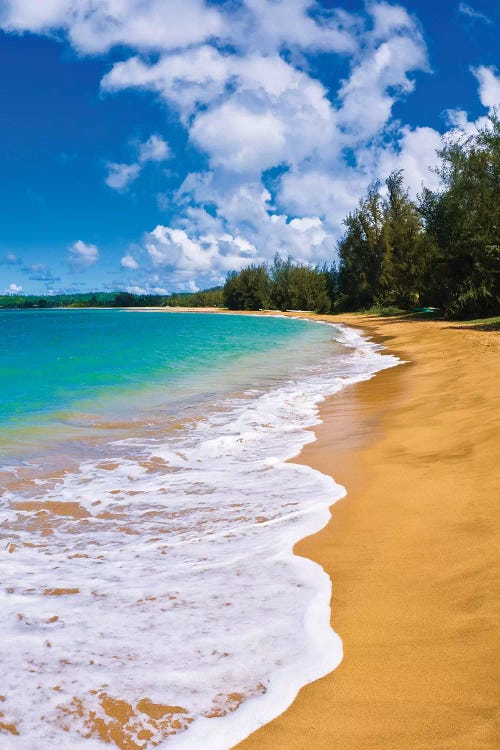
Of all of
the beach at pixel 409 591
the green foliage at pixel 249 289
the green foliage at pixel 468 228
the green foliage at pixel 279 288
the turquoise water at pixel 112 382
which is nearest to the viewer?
the beach at pixel 409 591

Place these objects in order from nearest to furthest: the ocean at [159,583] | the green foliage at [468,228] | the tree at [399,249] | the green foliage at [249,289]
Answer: the ocean at [159,583] < the green foliage at [468,228] < the tree at [399,249] < the green foliage at [249,289]

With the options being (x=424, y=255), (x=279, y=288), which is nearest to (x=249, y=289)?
(x=279, y=288)

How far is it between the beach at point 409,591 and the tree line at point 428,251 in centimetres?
2312

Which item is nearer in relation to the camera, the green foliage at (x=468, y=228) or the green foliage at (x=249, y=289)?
the green foliage at (x=468, y=228)

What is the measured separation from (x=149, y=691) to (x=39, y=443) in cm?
688

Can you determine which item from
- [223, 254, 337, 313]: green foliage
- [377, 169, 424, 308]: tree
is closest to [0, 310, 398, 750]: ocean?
[377, 169, 424, 308]: tree

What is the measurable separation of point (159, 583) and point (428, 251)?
40575 mm

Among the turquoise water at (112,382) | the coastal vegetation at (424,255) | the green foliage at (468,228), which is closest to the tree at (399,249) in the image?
the coastal vegetation at (424,255)

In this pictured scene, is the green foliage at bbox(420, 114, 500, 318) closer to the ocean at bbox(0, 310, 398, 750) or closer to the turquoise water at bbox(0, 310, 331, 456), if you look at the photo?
the turquoise water at bbox(0, 310, 331, 456)

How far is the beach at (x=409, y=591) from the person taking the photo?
2270mm

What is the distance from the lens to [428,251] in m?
39.9

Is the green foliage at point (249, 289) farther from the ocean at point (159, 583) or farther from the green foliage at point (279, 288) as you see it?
the ocean at point (159, 583)

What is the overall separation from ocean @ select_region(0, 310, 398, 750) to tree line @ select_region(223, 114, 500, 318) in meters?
24.3

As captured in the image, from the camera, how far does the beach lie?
2.27 m
